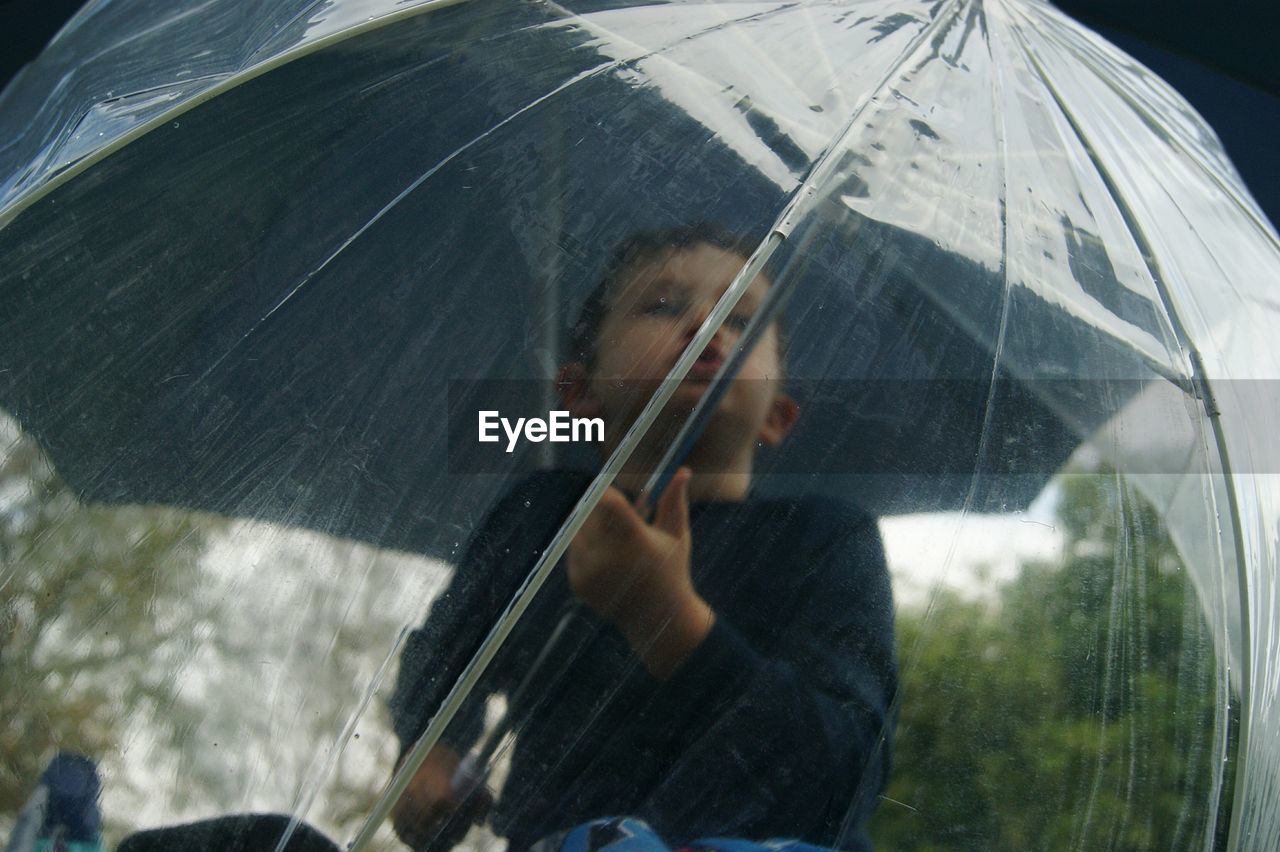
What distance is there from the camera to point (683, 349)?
3.12ft

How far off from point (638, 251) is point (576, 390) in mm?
164

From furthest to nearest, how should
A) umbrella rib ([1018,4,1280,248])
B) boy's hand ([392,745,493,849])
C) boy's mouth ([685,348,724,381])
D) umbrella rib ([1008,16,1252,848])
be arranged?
umbrella rib ([1018,4,1280,248])
umbrella rib ([1008,16,1252,848])
boy's mouth ([685,348,724,381])
boy's hand ([392,745,493,849])

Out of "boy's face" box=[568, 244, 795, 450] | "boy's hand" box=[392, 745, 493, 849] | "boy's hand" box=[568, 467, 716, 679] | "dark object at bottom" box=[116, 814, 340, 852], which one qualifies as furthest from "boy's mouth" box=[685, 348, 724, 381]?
"dark object at bottom" box=[116, 814, 340, 852]

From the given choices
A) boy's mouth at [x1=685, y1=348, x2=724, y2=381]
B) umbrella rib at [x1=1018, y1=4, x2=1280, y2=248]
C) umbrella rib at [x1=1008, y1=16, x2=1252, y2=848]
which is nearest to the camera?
boy's mouth at [x1=685, y1=348, x2=724, y2=381]

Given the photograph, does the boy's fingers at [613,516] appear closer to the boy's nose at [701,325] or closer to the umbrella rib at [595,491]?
the umbrella rib at [595,491]

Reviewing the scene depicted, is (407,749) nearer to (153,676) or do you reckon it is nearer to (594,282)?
(153,676)

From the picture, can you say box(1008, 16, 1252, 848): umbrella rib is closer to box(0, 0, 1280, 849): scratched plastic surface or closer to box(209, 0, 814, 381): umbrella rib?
box(0, 0, 1280, 849): scratched plastic surface

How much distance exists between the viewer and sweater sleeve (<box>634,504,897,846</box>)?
0.89 m

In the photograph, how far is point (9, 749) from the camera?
0.86 m

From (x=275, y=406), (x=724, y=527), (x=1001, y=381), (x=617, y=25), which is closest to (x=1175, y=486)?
(x=1001, y=381)

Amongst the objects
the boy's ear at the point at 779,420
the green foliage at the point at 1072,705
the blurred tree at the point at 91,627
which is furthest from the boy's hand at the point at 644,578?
the blurred tree at the point at 91,627

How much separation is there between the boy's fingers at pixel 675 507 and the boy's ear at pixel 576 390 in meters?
0.09

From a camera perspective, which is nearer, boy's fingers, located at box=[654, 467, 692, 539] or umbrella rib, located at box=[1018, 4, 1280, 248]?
boy's fingers, located at box=[654, 467, 692, 539]

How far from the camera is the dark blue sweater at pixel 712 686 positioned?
2.83 feet
